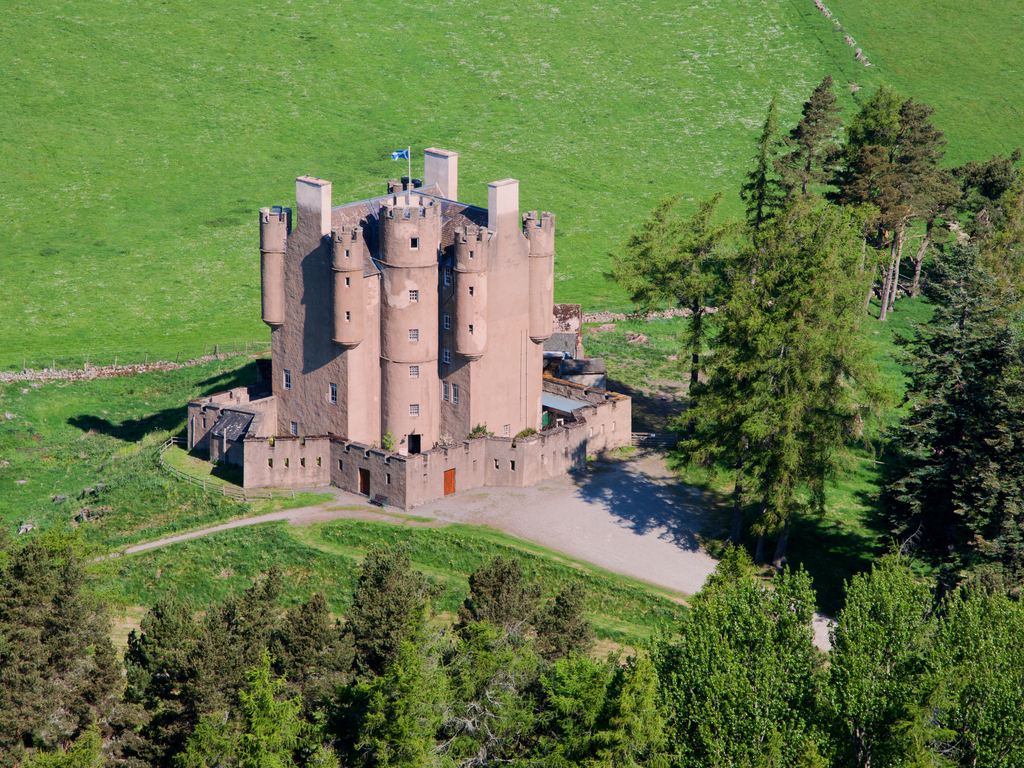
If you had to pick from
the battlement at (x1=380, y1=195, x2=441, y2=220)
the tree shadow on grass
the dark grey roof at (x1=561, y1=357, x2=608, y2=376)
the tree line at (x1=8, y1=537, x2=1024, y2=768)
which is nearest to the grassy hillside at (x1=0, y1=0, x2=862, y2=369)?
the dark grey roof at (x1=561, y1=357, x2=608, y2=376)

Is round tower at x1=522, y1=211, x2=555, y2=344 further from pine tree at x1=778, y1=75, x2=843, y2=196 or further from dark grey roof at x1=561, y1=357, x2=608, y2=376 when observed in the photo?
pine tree at x1=778, y1=75, x2=843, y2=196

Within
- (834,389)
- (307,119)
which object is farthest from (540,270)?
(307,119)

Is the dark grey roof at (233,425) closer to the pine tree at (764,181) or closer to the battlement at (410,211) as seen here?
the battlement at (410,211)

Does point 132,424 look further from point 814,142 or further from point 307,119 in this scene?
point 307,119

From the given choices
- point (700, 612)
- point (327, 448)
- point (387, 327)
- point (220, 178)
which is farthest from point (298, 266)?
point (220, 178)

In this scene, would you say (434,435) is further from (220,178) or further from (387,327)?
(220,178)

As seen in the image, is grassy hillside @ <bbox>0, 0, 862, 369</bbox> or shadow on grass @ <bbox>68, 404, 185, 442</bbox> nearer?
shadow on grass @ <bbox>68, 404, 185, 442</bbox>

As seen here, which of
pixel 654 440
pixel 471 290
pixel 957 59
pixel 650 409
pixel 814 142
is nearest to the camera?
pixel 471 290
